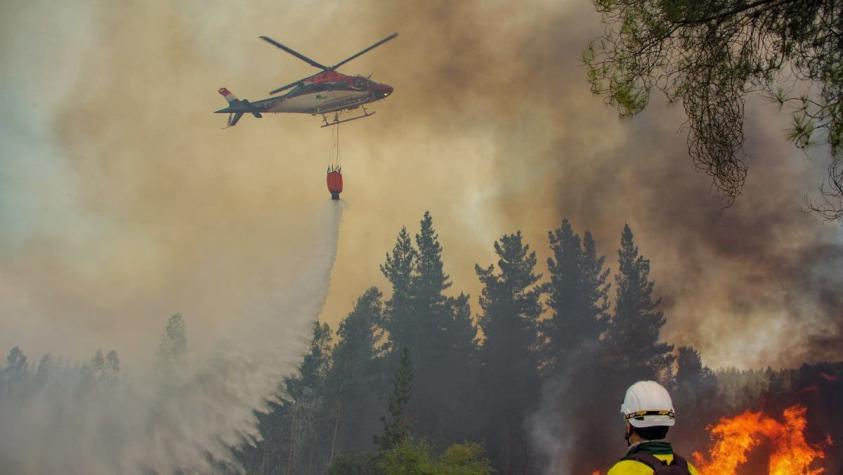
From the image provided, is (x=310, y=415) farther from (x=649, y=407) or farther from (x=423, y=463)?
(x=649, y=407)

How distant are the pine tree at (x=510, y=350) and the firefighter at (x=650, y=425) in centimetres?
7258

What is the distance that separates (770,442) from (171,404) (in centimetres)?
5052

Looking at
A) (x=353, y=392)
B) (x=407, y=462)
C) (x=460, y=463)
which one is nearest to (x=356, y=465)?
(x=460, y=463)

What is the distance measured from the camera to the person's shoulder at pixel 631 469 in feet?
12.8

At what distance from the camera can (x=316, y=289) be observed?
6131 centimetres

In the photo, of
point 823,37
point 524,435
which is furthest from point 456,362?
point 823,37

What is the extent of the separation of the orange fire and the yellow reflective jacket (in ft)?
191

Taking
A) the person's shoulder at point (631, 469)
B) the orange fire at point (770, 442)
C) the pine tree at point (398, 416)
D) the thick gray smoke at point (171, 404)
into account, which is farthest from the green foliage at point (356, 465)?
the person's shoulder at point (631, 469)

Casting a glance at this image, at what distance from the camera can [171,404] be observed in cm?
5822

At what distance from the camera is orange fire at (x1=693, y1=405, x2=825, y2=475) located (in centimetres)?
5369

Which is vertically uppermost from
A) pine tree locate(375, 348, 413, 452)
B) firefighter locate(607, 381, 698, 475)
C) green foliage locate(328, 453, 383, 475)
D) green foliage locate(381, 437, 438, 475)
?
pine tree locate(375, 348, 413, 452)

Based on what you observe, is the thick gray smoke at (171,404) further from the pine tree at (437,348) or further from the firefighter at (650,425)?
the firefighter at (650,425)

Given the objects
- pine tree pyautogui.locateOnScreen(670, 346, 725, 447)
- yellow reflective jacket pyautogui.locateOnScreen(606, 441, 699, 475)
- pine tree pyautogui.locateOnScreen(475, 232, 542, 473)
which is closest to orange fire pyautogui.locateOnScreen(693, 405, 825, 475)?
pine tree pyautogui.locateOnScreen(670, 346, 725, 447)

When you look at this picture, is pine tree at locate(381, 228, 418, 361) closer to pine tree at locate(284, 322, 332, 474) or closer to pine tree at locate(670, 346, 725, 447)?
pine tree at locate(284, 322, 332, 474)
